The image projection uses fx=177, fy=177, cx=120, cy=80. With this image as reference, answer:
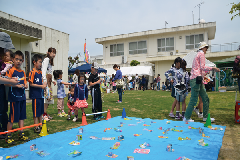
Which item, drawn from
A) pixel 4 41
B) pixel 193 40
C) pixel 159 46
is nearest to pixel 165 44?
pixel 159 46

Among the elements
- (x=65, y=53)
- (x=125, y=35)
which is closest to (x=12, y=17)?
(x=65, y=53)

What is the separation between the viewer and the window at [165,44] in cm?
2662

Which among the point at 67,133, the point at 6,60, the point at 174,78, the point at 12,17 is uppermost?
the point at 12,17

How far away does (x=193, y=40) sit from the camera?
25266 mm

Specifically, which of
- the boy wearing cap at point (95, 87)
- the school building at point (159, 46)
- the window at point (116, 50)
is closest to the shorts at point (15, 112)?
the boy wearing cap at point (95, 87)

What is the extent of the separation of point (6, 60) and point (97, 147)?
2.71 m

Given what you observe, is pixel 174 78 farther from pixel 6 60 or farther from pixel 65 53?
pixel 65 53

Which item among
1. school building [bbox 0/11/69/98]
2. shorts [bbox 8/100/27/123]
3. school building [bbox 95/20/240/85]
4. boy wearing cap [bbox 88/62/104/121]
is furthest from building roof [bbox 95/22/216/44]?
shorts [bbox 8/100/27/123]

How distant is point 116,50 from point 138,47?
160 inches

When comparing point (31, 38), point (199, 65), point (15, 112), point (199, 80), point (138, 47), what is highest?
point (138, 47)

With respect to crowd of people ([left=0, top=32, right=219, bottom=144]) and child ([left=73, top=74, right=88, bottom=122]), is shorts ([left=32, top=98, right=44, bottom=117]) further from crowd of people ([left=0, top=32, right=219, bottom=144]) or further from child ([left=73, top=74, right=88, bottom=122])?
child ([left=73, top=74, right=88, bottom=122])

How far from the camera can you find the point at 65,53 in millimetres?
14969

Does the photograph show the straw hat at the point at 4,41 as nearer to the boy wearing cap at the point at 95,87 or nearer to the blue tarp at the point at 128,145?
the blue tarp at the point at 128,145

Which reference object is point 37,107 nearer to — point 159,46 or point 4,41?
point 4,41
